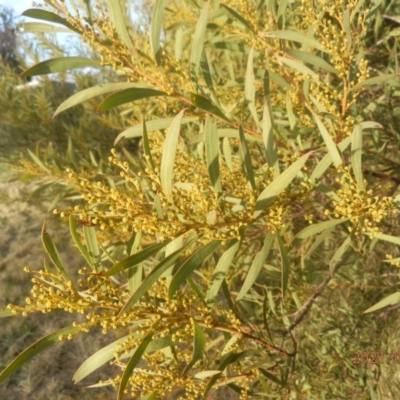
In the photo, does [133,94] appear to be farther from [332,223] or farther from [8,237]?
[8,237]

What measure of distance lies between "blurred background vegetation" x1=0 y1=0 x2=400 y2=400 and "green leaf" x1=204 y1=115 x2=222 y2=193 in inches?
19.5

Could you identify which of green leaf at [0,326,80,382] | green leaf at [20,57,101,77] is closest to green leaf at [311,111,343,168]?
green leaf at [20,57,101,77]

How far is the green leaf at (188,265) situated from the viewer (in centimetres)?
71

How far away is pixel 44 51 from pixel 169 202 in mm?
3173

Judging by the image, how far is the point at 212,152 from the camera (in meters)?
0.74

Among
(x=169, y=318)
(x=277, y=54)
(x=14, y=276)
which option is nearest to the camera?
(x=169, y=318)

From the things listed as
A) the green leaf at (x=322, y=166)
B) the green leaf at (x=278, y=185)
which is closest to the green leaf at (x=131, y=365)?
the green leaf at (x=278, y=185)

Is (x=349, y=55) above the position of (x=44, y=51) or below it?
below

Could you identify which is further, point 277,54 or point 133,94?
point 277,54

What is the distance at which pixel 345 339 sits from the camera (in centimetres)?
177

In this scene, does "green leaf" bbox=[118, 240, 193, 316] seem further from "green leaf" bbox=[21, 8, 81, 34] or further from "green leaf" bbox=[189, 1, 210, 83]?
"green leaf" bbox=[21, 8, 81, 34]

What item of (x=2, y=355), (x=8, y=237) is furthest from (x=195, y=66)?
(x=8, y=237)

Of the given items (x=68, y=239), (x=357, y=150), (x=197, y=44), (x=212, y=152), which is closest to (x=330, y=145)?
(x=357, y=150)

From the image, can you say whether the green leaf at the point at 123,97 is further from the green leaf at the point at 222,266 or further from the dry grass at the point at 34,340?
the dry grass at the point at 34,340
